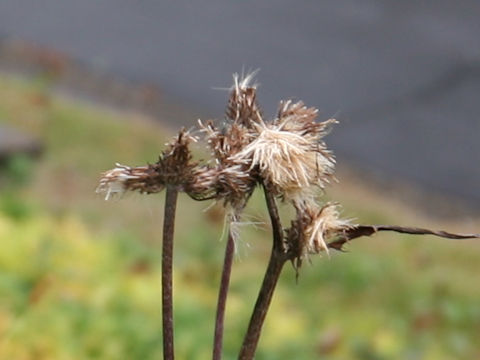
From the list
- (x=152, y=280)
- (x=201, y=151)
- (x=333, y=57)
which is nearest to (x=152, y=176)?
(x=201, y=151)

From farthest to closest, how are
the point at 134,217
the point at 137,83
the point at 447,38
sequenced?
the point at 447,38
the point at 137,83
the point at 134,217

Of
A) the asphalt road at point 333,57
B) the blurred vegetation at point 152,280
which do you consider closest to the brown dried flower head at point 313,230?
the blurred vegetation at point 152,280

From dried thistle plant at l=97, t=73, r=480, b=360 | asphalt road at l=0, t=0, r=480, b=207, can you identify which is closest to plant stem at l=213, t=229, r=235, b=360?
→ dried thistle plant at l=97, t=73, r=480, b=360

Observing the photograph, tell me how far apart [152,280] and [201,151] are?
255cm

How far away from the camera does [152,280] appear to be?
410cm

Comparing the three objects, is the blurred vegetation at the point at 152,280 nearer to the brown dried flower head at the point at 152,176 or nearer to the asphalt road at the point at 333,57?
the brown dried flower head at the point at 152,176

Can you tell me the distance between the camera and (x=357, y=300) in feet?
15.7

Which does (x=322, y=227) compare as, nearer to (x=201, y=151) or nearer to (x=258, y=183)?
(x=258, y=183)

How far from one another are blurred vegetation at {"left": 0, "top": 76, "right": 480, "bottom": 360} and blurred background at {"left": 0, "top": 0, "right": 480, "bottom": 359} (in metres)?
0.01

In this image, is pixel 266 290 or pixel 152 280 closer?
pixel 266 290

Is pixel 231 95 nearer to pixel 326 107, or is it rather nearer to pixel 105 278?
pixel 105 278

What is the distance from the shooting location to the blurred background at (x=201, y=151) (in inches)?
151

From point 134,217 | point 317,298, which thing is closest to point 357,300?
point 317,298

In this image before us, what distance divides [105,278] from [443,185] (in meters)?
4.22
